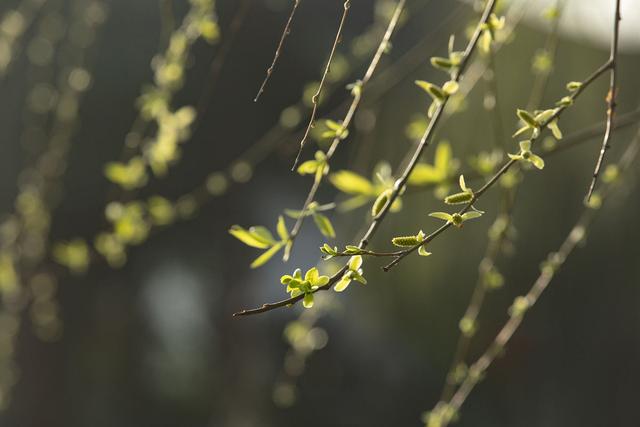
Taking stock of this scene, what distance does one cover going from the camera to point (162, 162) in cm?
108

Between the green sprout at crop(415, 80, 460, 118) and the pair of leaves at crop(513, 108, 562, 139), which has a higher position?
the green sprout at crop(415, 80, 460, 118)

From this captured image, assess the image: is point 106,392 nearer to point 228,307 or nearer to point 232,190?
point 228,307

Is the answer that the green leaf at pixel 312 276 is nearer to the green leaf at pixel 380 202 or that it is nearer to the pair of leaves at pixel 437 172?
the green leaf at pixel 380 202

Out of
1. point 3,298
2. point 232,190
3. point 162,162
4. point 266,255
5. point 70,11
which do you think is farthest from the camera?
point 232,190

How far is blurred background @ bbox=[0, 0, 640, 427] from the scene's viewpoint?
2398 millimetres

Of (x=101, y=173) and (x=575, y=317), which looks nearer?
(x=575, y=317)

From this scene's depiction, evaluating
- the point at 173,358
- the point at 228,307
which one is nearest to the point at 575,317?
the point at 228,307

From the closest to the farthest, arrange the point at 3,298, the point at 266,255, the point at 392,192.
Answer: the point at 392,192, the point at 266,255, the point at 3,298

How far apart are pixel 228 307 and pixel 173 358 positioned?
25 centimetres

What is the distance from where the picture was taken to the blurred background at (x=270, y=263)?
2398 millimetres

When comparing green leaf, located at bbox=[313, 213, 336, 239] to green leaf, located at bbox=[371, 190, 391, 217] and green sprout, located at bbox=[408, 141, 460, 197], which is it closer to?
green leaf, located at bbox=[371, 190, 391, 217]

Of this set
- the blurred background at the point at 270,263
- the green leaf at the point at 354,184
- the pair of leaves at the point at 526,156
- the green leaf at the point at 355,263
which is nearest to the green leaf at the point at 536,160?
the pair of leaves at the point at 526,156

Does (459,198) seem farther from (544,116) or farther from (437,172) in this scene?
(437,172)

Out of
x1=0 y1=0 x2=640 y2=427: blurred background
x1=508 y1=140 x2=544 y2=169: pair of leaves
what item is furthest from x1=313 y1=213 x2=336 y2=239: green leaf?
x1=0 y1=0 x2=640 y2=427: blurred background
